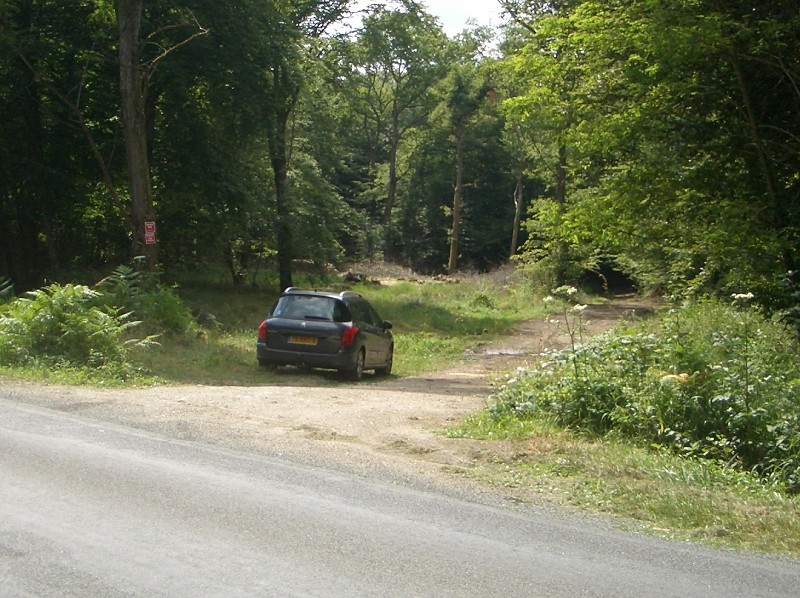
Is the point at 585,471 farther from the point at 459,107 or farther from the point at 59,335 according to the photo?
the point at 459,107

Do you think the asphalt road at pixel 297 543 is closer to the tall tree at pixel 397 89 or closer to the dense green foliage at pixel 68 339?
the dense green foliage at pixel 68 339

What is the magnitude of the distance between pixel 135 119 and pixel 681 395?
16828mm

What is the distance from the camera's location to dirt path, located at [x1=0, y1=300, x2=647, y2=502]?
9.09 metres

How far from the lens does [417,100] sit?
72.6 meters

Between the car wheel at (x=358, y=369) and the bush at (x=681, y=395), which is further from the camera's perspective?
the car wheel at (x=358, y=369)

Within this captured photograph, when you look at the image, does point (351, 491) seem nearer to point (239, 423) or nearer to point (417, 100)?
point (239, 423)

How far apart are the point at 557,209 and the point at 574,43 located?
4.42 m

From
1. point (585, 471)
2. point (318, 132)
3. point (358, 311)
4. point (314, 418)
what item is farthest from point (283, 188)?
point (585, 471)

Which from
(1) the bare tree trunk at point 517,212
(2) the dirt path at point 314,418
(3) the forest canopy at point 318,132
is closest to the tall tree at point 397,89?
(1) the bare tree trunk at point 517,212

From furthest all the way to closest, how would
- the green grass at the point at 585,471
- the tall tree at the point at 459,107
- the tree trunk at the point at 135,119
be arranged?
the tall tree at the point at 459,107 < the tree trunk at the point at 135,119 < the green grass at the point at 585,471

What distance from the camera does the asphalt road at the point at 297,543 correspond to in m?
5.42

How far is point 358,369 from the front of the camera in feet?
58.9

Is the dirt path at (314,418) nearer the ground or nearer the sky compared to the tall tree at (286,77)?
nearer the ground

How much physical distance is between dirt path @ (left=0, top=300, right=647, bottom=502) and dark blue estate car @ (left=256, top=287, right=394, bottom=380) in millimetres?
642
